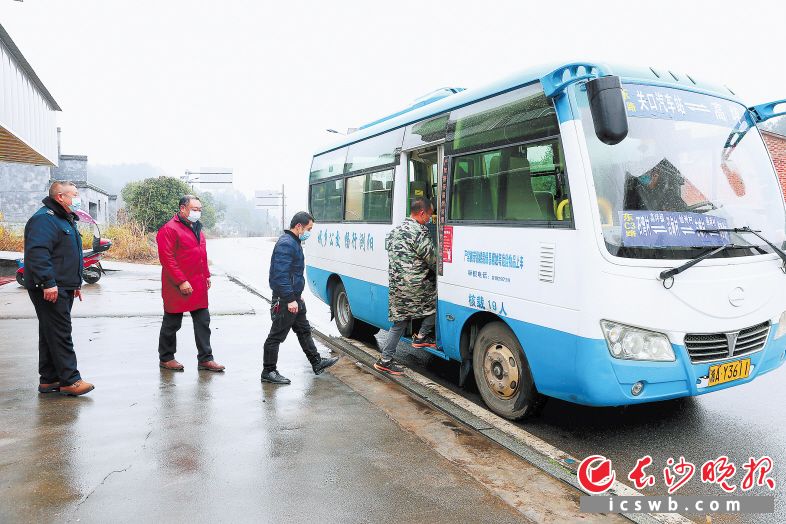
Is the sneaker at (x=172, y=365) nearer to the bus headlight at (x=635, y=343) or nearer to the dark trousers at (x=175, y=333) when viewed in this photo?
the dark trousers at (x=175, y=333)

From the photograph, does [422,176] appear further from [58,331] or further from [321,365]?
[58,331]

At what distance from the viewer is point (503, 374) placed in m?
4.72

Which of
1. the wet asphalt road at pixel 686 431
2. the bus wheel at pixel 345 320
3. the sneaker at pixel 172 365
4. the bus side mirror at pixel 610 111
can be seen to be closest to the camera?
the bus side mirror at pixel 610 111

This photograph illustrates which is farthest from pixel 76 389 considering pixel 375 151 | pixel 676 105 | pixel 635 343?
pixel 676 105

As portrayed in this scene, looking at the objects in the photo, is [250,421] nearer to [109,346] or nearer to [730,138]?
[109,346]

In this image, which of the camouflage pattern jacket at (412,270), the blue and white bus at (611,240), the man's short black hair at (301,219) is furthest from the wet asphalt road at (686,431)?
the man's short black hair at (301,219)

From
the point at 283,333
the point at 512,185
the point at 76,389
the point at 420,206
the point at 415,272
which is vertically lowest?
the point at 76,389

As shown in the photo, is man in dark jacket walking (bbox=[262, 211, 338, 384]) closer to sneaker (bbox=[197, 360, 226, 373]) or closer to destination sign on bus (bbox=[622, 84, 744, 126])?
sneaker (bbox=[197, 360, 226, 373])

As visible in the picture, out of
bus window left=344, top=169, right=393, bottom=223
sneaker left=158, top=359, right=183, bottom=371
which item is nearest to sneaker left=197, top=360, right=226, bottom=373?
sneaker left=158, top=359, right=183, bottom=371

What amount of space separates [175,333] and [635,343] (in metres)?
4.59

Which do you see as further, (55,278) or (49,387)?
(49,387)

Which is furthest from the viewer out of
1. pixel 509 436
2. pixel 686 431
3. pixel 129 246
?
pixel 129 246

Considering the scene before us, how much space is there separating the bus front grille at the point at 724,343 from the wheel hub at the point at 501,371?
1280 millimetres

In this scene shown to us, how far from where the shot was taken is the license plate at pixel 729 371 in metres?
3.89
